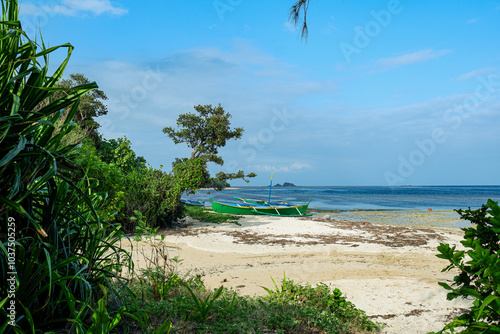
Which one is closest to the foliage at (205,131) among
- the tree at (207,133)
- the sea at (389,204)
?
the tree at (207,133)

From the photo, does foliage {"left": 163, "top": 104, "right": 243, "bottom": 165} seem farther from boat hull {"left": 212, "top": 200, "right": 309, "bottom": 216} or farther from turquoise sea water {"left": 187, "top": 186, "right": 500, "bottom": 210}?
Result: turquoise sea water {"left": 187, "top": 186, "right": 500, "bottom": 210}

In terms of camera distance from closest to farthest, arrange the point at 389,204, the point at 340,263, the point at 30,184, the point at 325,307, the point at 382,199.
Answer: the point at 30,184, the point at 325,307, the point at 340,263, the point at 389,204, the point at 382,199

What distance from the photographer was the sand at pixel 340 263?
5.02m

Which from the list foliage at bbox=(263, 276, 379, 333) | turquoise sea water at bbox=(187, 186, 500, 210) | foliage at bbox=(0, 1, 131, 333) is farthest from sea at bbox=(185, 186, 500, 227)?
foliage at bbox=(0, 1, 131, 333)

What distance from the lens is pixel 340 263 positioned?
8414mm

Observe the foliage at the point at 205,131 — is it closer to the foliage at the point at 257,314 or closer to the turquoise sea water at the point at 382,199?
the foliage at the point at 257,314

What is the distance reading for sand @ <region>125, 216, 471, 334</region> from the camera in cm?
502

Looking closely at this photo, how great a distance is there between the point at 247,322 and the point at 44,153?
8.10 feet

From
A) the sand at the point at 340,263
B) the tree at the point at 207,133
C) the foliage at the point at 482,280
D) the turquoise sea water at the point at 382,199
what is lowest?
the turquoise sea water at the point at 382,199

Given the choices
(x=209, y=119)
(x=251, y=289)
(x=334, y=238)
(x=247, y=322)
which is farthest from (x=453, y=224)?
(x=247, y=322)

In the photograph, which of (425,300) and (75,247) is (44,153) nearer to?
(75,247)

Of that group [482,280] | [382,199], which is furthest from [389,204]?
[482,280]

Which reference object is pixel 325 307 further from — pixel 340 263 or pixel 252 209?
pixel 252 209

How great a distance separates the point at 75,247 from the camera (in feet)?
7.24
